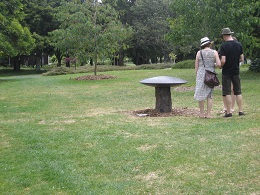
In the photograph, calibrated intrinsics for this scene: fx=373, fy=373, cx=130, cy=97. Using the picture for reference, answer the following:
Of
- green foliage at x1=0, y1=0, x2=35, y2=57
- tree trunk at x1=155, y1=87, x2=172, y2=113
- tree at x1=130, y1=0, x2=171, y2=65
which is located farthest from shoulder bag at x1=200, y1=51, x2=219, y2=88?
tree at x1=130, y1=0, x2=171, y2=65

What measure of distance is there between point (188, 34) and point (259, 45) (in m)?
3.36

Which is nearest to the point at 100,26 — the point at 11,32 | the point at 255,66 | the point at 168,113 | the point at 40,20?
the point at 11,32

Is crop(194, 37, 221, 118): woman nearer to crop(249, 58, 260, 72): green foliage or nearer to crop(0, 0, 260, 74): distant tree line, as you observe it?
crop(0, 0, 260, 74): distant tree line

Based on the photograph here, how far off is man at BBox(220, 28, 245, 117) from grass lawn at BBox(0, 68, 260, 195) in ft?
1.66

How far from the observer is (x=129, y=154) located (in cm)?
527

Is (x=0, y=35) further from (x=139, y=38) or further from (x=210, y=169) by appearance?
(x=139, y=38)

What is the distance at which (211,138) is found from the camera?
5.93 metres

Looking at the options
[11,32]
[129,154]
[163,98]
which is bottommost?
[129,154]

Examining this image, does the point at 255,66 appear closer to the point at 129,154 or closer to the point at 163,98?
the point at 163,98

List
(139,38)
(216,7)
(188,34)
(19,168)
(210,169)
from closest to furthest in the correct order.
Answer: (210,169), (19,168), (216,7), (188,34), (139,38)

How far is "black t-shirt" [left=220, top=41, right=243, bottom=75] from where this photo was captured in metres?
7.66

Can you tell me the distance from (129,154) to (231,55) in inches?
142

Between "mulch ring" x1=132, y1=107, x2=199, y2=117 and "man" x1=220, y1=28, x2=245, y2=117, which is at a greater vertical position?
"man" x1=220, y1=28, x2=245, y2=117

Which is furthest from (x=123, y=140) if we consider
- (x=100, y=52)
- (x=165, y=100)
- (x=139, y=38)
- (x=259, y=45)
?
(x=139, y=38)
